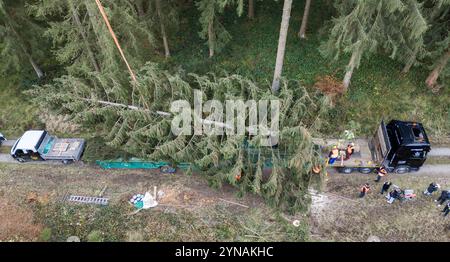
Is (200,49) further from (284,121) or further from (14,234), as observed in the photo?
(14,234)

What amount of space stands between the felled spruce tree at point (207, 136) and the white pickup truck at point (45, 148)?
9.14ft

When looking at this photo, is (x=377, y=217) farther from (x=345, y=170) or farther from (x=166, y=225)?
(x=166, y=225)

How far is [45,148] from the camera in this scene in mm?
20750

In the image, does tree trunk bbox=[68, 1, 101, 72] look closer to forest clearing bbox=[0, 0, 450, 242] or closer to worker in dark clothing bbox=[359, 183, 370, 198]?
forest clearing bbox=[0, 0, 450, 242]

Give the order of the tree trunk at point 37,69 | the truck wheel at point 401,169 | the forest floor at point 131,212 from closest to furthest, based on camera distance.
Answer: the forest floor at point 131,212
the truck wheel at point 401,169
the tree trunk at point 37,69

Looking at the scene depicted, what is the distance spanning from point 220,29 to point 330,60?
25.7 feet

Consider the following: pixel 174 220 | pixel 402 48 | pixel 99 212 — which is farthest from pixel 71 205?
pixel 402 48

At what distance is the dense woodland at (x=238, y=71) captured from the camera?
54.3ft

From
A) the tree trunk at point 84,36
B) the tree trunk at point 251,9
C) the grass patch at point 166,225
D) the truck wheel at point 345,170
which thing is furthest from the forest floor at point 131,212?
the tree trunk at point 251,9

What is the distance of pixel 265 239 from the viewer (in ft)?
54.4

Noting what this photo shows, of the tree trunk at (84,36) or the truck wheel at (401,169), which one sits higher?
the tree trunk at (84,36)

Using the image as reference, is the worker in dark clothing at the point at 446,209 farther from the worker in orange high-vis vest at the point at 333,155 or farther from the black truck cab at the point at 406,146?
the worker in orange high-vis vest at the point at 333,155

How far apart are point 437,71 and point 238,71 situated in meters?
12.6

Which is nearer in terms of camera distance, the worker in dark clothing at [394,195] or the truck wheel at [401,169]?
the worker in dark clothing at [394,195]
